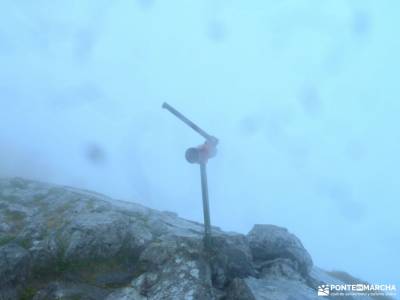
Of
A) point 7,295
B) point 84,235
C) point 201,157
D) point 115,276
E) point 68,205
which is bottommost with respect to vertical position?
point 7,295

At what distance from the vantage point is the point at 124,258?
666 inches

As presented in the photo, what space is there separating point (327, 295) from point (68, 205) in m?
11.7

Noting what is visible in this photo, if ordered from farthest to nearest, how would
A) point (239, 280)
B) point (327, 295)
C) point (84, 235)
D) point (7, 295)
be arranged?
point (327, 295) → point (84, 235) → point (239, 280) → point (7, 295)

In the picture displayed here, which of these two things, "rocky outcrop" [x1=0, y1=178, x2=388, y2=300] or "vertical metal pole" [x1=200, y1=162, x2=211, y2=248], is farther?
"vertical metal pole" [x1=200, y1=162, x2=211, y2=248]

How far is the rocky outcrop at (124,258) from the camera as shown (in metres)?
15.1

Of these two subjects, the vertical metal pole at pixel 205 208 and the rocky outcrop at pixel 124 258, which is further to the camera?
the vertical metal pole at pixel 205 208

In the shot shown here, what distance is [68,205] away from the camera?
1939 cm

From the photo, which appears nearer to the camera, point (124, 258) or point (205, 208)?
point (124, 258)

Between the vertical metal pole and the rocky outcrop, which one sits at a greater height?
the vertical metal pole

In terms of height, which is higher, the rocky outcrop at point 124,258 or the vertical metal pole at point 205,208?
the vertical metal pole at point 205,208

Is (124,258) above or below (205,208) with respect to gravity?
below

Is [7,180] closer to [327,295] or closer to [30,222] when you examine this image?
[30,222]

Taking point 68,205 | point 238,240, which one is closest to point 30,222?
point 68,205

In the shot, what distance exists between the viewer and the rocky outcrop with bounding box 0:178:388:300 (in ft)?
49.7
